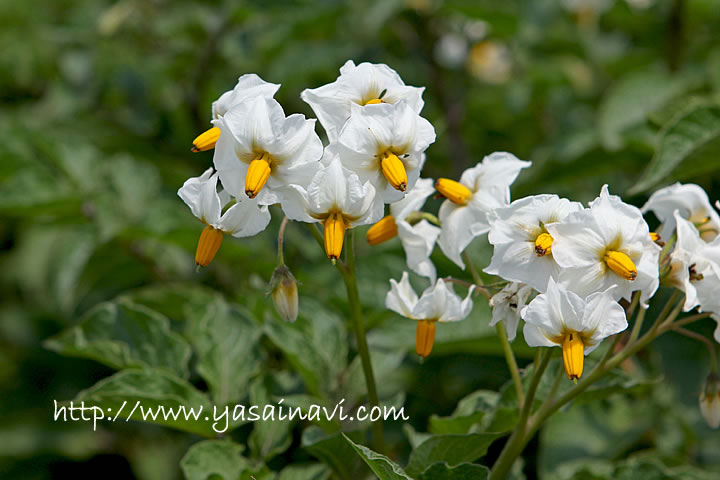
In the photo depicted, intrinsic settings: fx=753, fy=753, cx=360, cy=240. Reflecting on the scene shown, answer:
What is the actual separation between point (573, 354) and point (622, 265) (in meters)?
0.12

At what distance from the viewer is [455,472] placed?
97 cm

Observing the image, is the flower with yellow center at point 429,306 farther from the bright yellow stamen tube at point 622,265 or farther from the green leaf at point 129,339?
the green leaf at point 129,339

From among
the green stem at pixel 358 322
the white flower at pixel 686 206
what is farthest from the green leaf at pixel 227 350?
the white flower at pixel 686 206

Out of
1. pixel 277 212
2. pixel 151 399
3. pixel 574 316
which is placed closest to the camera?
pixel 574 316

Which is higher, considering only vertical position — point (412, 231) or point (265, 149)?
point (265, 149)

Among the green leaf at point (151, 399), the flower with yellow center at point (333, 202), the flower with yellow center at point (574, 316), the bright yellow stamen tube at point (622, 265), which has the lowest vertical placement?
the green leaf at point (151, 399)

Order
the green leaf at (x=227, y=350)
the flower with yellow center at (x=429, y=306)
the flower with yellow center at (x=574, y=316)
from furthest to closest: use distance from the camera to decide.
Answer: the green leaf at (x=227, y=350) < the flower with yellow center at (x=429, y=306) < the flower with yellow center at (x=574, y=316)

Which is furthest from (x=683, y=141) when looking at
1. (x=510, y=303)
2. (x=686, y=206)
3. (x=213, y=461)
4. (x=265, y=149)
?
(x=213, y=461)

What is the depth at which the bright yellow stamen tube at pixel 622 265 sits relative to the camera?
34.1 inches

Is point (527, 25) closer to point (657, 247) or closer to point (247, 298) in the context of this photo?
point (247, 298)

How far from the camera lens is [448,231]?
1.04 metres

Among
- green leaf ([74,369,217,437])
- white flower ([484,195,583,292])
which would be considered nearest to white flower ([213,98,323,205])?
white flower ([484,195,583,292])

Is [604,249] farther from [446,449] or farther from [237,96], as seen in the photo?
[237,96]

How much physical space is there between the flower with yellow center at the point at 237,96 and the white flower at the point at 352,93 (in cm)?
5
